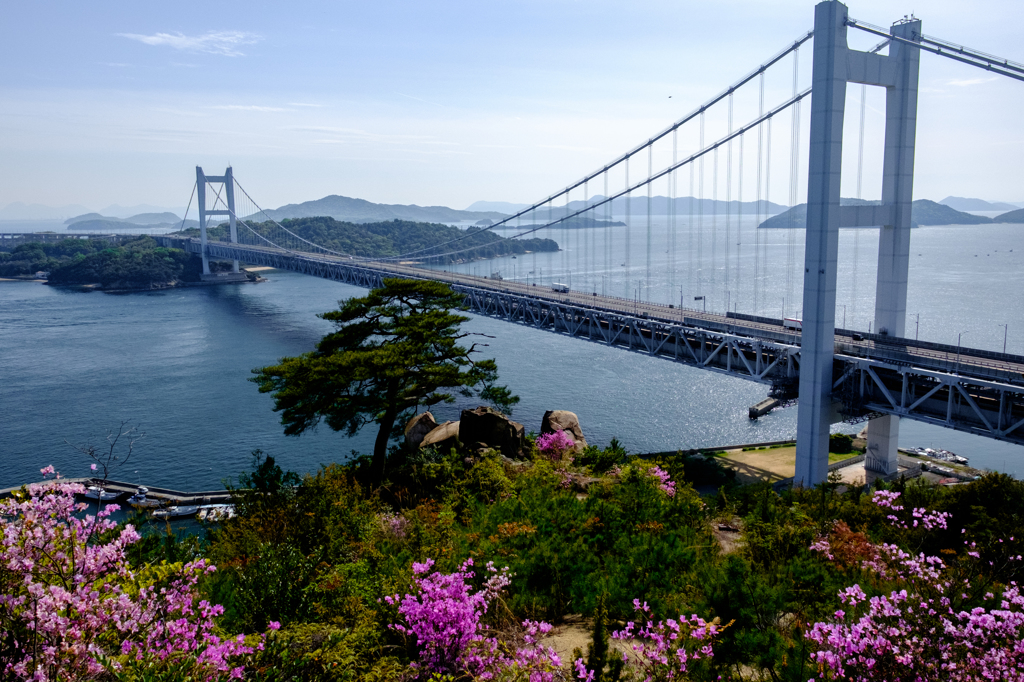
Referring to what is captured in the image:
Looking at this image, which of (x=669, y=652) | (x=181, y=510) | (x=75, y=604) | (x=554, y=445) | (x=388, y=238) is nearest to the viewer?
(x=75, y=604)

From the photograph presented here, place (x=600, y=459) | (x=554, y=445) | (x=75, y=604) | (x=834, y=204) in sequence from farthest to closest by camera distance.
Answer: (x=834, y=204)
(x=554, y=445)
(x=600, y=459)
(x=75, y=604)

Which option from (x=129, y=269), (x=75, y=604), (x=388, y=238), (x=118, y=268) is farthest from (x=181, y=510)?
(x=388, y=238)

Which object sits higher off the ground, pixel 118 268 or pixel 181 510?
pixel 118 268

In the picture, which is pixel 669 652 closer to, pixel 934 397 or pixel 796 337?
pixel 934 397

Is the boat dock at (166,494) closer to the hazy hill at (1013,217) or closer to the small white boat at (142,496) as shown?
the small white boat at (142,496)

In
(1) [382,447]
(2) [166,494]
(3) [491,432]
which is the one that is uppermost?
(3) [491,432]

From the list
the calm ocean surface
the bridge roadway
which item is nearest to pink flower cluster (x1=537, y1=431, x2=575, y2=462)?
the bridge roadway

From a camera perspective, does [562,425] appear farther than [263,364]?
No
